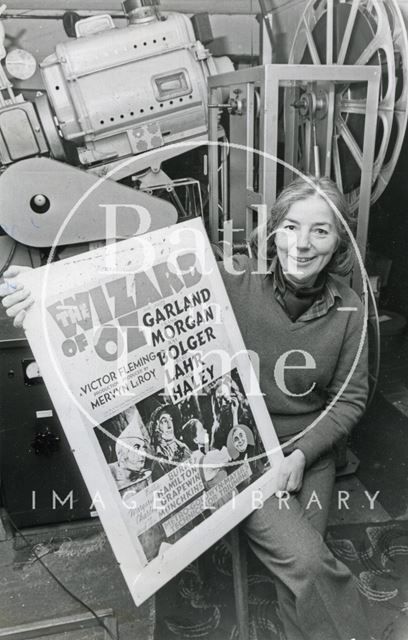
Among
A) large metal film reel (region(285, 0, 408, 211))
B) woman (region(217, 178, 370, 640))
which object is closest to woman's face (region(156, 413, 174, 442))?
woman (region(217, 178, 370, 640))

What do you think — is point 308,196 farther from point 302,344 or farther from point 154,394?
point 154,394

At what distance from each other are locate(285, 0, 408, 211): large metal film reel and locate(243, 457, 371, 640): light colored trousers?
97cm

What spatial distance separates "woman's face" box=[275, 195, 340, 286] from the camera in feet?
3.51

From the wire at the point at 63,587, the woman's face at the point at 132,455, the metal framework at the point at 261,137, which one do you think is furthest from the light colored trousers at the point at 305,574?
the metal framework at the point at 261,137

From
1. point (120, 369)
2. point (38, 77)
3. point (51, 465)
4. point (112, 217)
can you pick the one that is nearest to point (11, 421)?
point (51, 465)

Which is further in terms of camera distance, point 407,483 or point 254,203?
point 407,483

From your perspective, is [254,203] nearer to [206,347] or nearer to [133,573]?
[206,347]

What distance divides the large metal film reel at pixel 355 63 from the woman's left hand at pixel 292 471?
2.77ft

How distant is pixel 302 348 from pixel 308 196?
309 mm

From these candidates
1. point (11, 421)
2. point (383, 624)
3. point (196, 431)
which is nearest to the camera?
point (196, 431)

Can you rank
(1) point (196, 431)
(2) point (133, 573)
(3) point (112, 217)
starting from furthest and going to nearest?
(3) point (112, 217)
(1) point (196, 431)
(2) point (133, 573)

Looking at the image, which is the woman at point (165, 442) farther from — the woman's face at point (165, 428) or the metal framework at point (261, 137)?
the metal framework at point (261, 137)

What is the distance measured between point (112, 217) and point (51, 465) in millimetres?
775

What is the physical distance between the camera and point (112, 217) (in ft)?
5.62
